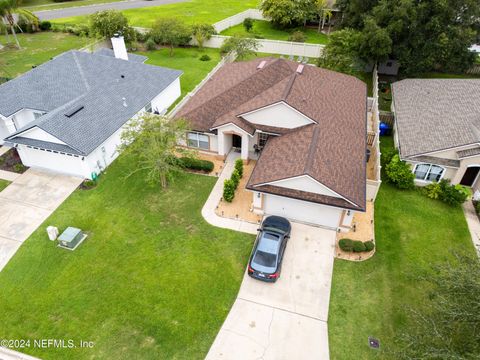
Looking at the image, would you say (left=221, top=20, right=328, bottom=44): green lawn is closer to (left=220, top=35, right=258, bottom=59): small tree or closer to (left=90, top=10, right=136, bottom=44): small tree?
Result: (left=220, top=35, right=258, bottom=59): small tree

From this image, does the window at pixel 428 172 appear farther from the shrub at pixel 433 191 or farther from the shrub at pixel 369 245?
the shrub at pixel 369 245

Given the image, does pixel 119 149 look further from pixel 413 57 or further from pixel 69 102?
pixel 413 57

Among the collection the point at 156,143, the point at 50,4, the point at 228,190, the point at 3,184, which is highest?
the point at 50,4

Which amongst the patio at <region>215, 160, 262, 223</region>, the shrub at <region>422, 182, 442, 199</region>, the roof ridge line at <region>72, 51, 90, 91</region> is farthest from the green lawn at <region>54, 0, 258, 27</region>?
the shrub at <region>422, 182, 442, 199</region>

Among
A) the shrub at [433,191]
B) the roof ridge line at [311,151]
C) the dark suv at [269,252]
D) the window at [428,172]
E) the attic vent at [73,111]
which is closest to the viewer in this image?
the dark suv at [269,252]

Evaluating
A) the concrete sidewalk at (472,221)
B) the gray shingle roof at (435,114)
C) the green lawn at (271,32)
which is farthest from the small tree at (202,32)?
the concrete sidewalk at (472,221)

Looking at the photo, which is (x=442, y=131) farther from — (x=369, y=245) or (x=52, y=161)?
(x=52, y=161)

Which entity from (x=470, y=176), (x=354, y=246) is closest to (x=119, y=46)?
(x=354, y=246)
